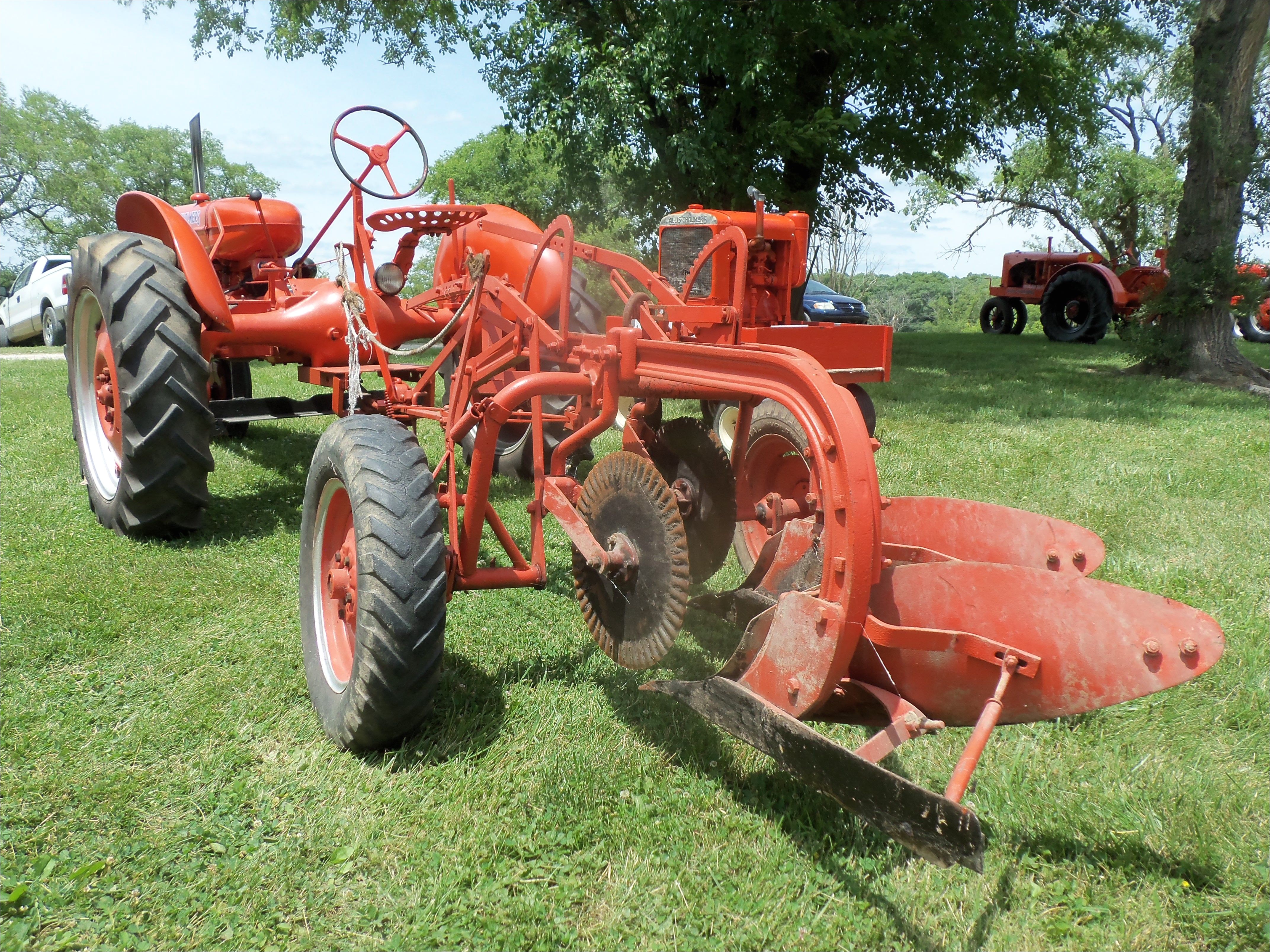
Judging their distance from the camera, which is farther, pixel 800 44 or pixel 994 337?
pixel 994 337

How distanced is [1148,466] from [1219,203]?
6.33 meters

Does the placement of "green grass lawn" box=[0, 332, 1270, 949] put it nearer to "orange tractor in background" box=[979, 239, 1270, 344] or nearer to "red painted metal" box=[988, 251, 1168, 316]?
"orange tractor in background" box=[979, 239, 1270, 344]

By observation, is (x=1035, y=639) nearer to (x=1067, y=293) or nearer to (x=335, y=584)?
(x=335, y=584)

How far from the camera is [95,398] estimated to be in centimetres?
568

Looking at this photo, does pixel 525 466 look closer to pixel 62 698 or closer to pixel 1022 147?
pixel 62 698

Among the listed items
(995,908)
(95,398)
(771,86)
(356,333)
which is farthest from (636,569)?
(771,86)

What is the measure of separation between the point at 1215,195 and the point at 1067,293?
7540 mm

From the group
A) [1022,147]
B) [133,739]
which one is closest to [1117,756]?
[133,739]

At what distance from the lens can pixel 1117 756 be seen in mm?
2902

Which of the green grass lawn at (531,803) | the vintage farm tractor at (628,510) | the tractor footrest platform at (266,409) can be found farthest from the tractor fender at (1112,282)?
the tractor footrest platform at (266,409)

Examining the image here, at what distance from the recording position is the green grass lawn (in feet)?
7.40

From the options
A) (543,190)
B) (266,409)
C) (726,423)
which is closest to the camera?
(266,409)

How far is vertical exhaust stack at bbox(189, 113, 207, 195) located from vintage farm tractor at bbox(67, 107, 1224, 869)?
5.74 ft

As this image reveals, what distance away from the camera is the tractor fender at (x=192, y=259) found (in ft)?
16.3
